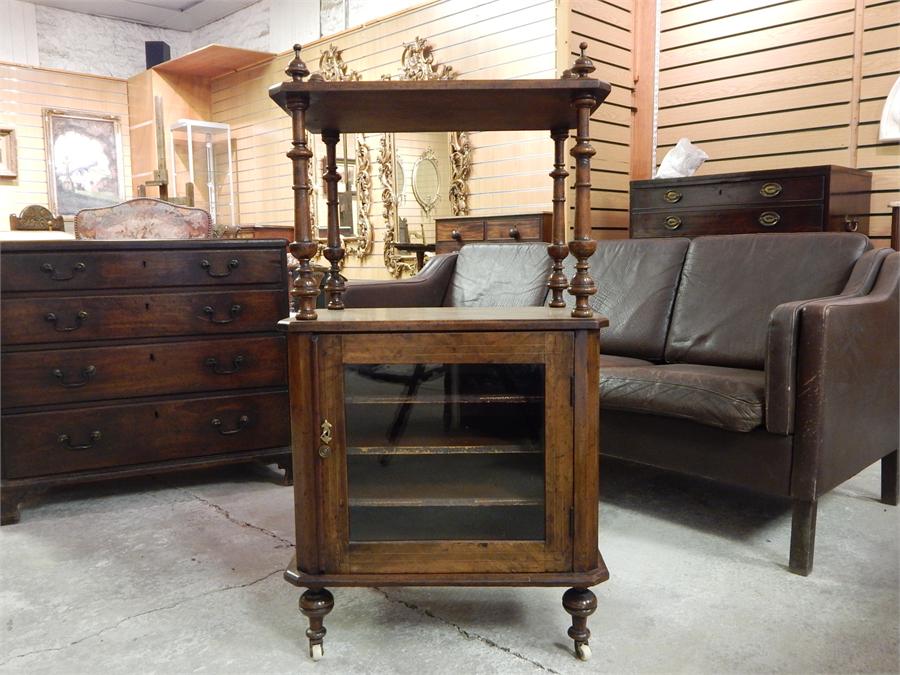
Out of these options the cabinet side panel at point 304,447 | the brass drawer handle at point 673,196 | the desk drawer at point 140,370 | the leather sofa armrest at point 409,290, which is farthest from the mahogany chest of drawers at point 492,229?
the cabinet side panel at point 304,447

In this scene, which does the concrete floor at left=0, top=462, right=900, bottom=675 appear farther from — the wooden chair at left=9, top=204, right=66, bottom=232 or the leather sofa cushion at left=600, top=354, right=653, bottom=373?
the wooden chair at left=9, top=204, right=66, bottom=232

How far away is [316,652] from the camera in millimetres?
1613

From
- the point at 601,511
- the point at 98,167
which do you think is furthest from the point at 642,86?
the point at 98,167

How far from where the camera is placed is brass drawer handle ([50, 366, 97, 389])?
2559 millimetres

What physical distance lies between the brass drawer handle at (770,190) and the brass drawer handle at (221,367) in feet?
9.75

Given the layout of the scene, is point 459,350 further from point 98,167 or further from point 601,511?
point 98,167

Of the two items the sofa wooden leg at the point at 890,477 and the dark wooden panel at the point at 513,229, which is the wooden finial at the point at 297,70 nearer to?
the sofa wooden leg at the point at 890,477

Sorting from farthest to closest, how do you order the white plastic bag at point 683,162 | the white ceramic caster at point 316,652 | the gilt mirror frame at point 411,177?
the gilt mirror frame at point 411,177 → the white plastic bag at point 683,162 → the white ceramic caster at point 316,652

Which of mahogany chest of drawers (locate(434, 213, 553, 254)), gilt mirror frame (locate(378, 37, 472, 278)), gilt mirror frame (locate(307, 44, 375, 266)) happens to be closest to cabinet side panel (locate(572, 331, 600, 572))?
mahogany chest of drawers (locate(434, 213, 553, 254))

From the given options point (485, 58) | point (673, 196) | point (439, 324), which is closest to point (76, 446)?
point (439, 324)

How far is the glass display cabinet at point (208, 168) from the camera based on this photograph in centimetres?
846

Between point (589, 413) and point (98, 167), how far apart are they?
9.30 meters

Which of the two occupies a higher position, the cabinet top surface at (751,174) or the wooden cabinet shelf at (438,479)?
the cabinet top surface at (751,174)

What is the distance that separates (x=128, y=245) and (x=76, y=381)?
533 millimetres
